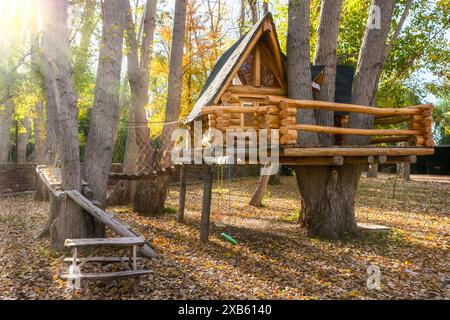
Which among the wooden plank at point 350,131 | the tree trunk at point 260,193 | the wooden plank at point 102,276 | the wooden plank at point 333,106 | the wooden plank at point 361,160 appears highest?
the wooden plank at point 333,106

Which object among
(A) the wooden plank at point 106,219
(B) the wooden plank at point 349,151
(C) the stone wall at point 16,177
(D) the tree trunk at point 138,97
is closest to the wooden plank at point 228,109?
(B) the wooden plank at point 349,151

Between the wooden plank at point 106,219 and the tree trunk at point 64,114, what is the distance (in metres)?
0.25

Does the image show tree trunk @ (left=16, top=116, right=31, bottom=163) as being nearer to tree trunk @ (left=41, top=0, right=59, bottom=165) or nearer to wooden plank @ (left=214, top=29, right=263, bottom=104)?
tree trunk @ (left=41, top=0, right=59, bottom=165)

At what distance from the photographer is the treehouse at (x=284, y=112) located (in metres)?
6.98

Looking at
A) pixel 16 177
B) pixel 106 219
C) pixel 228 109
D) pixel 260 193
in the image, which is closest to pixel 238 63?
pixel 228 109

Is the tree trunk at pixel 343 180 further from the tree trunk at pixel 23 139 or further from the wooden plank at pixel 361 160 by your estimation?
the tree trunk at pixel 23 139

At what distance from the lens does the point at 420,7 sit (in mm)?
14383

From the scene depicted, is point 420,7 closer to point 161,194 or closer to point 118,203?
point 161,194

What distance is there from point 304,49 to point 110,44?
467cm

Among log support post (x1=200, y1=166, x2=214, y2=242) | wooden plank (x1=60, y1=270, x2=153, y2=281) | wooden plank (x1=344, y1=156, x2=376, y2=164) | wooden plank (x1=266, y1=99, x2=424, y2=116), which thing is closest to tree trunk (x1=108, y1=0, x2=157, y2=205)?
log support post (x1=200, y1=166, x2=214, y2=242)

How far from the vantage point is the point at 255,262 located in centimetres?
706

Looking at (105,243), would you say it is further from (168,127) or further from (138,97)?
(138,97)

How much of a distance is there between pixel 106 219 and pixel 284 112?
12.7 ft
